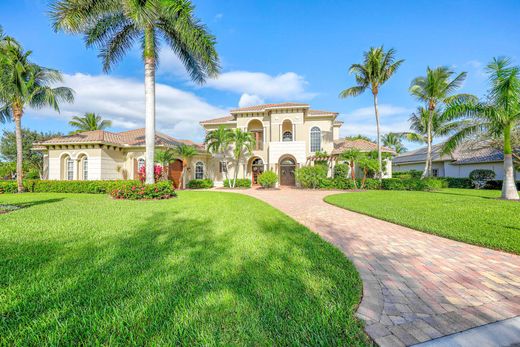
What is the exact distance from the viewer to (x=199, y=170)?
2248cm

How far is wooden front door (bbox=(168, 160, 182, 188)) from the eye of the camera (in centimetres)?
2030

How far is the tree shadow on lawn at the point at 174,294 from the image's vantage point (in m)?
1.85

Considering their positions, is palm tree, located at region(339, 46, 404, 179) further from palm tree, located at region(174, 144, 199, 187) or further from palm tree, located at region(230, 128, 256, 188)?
palm tree, located at region(174, 144, 199, 187)

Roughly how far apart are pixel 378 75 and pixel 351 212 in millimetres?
14904

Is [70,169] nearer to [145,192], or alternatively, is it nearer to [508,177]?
[145,192]

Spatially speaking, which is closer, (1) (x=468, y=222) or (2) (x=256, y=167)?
(1) (x=468, y=222)

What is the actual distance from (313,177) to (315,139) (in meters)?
5.45

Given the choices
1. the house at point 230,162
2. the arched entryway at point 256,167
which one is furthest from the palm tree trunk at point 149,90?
the arched entryway at point 256,167

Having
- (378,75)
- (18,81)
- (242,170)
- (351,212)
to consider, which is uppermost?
(378,75)

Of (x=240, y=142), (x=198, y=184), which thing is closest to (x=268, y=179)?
(x=240, y=142)

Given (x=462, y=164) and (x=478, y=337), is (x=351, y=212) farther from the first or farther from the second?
(x=462, y=164)

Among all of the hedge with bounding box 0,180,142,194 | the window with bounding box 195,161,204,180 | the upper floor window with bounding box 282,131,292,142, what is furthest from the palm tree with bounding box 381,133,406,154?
the hedge with bounding box 0,180,142,194

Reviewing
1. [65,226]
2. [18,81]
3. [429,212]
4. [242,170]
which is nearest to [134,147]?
[18,81]

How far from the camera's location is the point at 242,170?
23.0 metres
